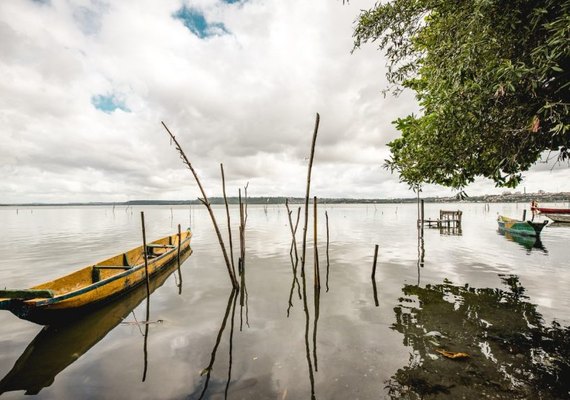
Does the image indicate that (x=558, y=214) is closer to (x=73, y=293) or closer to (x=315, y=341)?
(x=315, y=341)

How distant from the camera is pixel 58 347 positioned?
23.2 feet

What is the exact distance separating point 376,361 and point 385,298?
4.41m

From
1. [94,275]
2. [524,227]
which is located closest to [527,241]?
[524,227]

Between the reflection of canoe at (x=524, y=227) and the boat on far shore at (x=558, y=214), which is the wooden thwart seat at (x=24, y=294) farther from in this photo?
the boat on far shore at (x=558, y=214)

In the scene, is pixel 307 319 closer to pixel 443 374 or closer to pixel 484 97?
pixel 443 374

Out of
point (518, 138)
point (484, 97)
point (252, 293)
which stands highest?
point (484, 97)

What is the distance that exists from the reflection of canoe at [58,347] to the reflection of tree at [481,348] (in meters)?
6.75

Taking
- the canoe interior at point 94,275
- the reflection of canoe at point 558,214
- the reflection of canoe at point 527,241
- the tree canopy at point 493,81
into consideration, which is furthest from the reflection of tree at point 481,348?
the reflection of canoe at point 558,214

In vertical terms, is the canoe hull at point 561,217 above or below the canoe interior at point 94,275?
below

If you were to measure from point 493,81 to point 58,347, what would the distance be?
10459mm

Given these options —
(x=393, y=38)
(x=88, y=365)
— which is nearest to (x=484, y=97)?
(x=393, y=38)

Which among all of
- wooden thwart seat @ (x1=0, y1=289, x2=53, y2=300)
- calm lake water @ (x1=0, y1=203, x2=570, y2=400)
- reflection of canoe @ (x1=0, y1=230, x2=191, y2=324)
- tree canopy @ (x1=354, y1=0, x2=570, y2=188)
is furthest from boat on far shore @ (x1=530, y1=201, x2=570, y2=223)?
wooden thwart seat @ (x1=0, y1=289, x2=53, y2=300)

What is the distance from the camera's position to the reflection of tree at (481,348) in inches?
197

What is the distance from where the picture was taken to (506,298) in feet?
32.2
